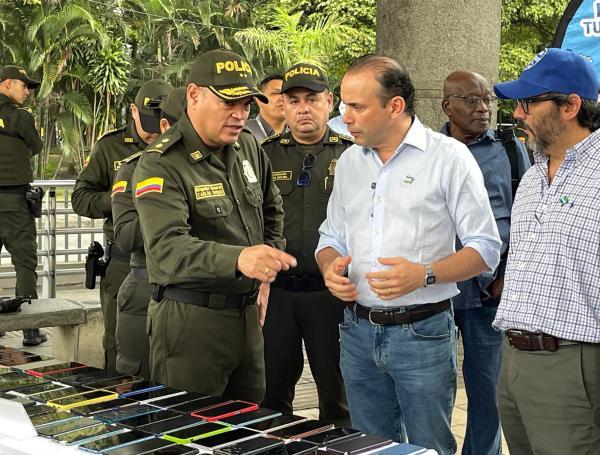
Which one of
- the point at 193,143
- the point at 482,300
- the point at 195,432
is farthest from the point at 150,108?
the point at 195,432

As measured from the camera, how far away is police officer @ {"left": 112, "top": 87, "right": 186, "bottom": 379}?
16.0 ft

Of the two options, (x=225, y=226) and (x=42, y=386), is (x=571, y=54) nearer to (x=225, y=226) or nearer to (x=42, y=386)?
(x=225, y=226)

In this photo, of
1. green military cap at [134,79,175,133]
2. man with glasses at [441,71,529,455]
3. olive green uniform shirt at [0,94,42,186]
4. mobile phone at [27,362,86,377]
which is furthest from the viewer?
olive green uniform shirt at [0,94,42,186]

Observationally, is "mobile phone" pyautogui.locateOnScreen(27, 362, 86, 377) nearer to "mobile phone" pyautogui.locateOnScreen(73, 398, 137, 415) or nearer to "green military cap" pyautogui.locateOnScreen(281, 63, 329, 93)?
"mobile phone" pyautogui.locateOnScreen(73, 398, 137, 415)

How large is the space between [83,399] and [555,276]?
5.35 ft

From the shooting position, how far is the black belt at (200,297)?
3945 mm

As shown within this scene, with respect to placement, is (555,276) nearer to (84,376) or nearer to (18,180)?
(84,376)

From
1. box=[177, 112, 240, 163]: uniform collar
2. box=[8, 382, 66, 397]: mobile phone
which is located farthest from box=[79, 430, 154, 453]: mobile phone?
box=[177, 112, 240, 163]: uniform collar

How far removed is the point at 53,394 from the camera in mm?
3244

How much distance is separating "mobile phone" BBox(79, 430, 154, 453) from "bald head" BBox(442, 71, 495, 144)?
105 inches

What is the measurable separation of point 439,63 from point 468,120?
2.31 meters

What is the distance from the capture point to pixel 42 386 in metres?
3.34

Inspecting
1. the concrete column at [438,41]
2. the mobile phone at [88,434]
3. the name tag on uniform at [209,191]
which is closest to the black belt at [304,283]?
the name tag on uniform at [209,191]

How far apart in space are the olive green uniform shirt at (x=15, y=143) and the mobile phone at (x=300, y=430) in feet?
19.9
